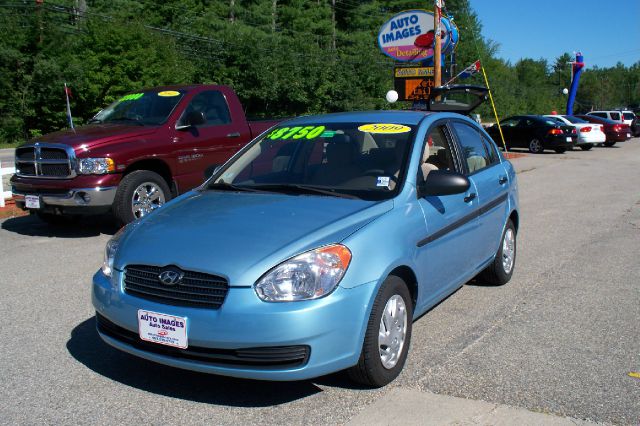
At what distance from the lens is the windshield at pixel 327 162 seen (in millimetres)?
4508

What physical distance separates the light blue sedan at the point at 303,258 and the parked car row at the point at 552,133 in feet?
70.6

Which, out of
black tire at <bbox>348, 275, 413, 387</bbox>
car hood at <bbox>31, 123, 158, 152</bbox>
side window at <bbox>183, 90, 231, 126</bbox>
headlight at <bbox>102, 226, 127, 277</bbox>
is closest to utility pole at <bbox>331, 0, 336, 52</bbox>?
side window at <bbox>183, 90, 231, 126</bbox>

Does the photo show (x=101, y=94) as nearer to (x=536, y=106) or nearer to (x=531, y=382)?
(x=531, y=382)

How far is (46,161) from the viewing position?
27.7 feet

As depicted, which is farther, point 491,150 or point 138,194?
point 138,194

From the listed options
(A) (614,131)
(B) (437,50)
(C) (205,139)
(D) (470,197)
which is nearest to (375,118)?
(D) (470,197)

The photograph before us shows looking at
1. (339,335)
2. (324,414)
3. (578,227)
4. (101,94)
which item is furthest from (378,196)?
(101,94)

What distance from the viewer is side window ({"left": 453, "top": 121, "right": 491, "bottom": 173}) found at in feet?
18.2

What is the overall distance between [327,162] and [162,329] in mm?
1872

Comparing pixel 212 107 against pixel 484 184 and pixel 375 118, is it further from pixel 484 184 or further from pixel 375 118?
pixel 484 184

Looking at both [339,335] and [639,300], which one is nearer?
[339,335]

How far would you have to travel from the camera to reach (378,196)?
168 inches

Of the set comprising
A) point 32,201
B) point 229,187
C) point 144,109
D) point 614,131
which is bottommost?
point 614,131

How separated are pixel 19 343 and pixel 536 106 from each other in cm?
7124
